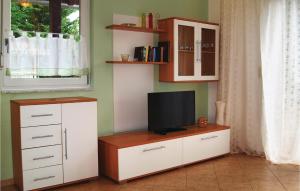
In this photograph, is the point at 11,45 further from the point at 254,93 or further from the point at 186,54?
the point at 254,93

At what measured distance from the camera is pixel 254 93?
4.43 metres

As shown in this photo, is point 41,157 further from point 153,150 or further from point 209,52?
point 209,52

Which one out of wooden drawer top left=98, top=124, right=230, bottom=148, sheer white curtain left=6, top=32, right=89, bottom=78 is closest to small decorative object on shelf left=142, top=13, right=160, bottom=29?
sheer white curtain left=6, top=32, right=89, bottom=78

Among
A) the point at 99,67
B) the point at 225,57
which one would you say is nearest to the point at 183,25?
the point at 225,57

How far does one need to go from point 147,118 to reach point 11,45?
1865 mm

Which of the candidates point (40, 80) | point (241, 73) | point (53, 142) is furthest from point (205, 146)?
point (40, 80)

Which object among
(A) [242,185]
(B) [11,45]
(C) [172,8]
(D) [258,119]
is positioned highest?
(C) [172,8]

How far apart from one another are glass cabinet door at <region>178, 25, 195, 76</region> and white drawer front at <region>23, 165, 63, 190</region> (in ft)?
6.48

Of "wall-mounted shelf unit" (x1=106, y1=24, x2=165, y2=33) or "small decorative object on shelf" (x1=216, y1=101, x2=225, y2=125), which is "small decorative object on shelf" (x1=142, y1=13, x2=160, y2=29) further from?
"small decorative object on shelf" (x1=216, y1=101, x2=225, y2=125)

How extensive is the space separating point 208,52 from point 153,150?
1794 mm

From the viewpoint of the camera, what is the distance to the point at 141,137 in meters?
3.80

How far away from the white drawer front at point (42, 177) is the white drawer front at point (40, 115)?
451 millimetres

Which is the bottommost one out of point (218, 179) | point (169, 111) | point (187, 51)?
point (218, 179)

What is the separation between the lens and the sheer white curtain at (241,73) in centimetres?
441
